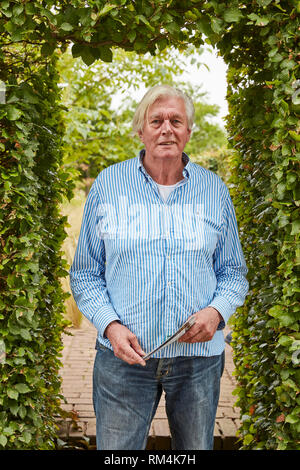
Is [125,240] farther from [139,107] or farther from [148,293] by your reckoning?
[139,107]

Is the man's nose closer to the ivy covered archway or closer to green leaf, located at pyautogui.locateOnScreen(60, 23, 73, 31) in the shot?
the ivy covered archway

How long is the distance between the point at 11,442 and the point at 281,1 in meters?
2.18

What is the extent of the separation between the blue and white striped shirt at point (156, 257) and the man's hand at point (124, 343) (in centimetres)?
4

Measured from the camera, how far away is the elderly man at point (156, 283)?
7.25 ft

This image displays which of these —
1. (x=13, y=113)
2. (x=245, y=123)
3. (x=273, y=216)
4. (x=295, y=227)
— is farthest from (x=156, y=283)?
(x=245, y=123)

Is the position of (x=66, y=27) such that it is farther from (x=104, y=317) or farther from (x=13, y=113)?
(x=104, y=317)

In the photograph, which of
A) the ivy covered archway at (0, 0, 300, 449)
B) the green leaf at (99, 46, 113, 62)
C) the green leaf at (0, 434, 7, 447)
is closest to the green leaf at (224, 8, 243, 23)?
the ivy covered archway at (0, 0, 300, 449)

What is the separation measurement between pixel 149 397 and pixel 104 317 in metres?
0.39

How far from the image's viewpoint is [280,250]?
226 cm

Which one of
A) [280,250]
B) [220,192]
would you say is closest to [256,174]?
[220,192]

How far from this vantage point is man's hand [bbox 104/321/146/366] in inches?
82.7

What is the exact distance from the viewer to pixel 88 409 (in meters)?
4.52

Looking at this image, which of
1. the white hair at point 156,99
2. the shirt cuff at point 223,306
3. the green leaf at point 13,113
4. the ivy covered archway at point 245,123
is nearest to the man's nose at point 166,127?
the white hair at point 156,99

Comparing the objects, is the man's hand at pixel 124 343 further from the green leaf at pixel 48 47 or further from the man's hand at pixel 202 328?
the green leaf at pixel 48 47
